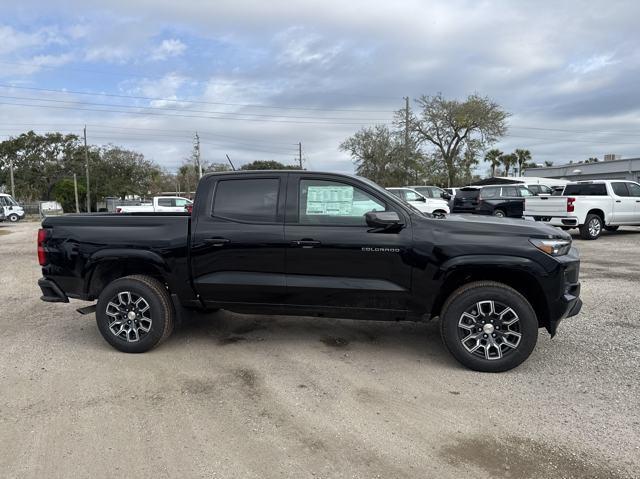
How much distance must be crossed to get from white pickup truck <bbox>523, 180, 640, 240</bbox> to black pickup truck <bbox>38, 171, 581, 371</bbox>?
10995mm

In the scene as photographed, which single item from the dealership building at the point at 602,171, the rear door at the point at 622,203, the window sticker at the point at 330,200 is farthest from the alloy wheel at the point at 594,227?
the dealership building at the point at 602,171

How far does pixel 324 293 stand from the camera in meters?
4.43

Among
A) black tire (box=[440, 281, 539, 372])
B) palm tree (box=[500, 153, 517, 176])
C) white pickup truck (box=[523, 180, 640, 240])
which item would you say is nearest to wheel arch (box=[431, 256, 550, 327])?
black tire (box=[440, 281, 539, 372])

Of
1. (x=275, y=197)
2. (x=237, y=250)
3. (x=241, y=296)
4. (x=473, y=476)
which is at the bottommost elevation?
(x=473, y=476)

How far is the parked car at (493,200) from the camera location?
55.0 feet

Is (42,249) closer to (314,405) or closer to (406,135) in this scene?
(314,405)

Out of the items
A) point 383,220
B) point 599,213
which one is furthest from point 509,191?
point 383,220

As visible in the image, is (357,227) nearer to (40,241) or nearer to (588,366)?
(588,366)

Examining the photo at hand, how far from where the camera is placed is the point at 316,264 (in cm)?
442

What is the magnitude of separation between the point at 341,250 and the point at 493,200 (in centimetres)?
1466

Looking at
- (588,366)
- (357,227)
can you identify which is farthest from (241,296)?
(588,366)

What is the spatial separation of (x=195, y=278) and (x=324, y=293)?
1.30 meters

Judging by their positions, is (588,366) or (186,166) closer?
(588,366)

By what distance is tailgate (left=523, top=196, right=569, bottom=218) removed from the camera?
1418 centimetres
